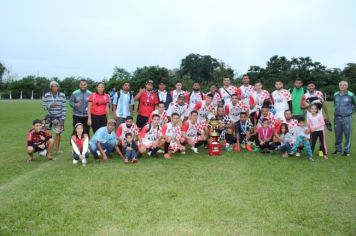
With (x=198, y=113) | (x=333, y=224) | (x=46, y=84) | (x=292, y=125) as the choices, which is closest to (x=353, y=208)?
(x=333, y=224)

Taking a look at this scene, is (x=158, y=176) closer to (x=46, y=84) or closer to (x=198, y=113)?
(x=198, y=113)

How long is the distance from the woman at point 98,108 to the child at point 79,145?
808 millimetres

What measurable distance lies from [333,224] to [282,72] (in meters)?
55.3

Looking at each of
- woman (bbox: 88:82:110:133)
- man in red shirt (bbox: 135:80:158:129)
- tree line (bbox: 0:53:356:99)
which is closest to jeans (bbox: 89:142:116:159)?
woman (bbox: 88:82:110:133)

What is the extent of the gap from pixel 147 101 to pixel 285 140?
382cm

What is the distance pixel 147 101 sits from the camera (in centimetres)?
959

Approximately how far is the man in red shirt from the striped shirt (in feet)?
6.56

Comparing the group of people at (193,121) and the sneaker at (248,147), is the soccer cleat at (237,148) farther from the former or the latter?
the sneaker at (248,147)

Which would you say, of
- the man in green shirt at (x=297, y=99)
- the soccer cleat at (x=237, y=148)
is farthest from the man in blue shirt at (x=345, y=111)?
the soccer cleat at (x=237, y=148)

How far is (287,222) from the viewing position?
4.33 m

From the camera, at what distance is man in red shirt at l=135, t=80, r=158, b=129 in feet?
31.3

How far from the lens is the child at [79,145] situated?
7734 mm

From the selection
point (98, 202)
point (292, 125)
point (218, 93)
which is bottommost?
point (98, 202)

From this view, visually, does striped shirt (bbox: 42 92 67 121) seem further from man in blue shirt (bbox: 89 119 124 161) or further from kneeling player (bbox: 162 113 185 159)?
kneeling player (bbox: 162 113 185 159)
